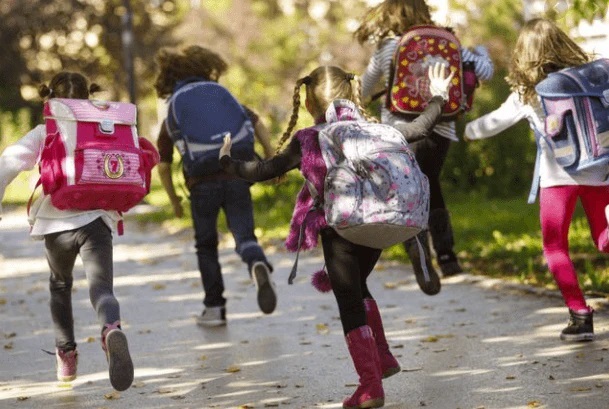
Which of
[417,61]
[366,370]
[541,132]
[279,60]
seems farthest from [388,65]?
[279,60]

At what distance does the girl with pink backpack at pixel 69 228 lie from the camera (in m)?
5.76

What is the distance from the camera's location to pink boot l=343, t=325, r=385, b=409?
520 centimetres

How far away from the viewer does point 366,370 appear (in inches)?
206

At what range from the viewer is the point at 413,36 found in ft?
25.5

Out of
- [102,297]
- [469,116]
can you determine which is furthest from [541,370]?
[469,116]

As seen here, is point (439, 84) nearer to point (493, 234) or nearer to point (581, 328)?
point (581, 328)

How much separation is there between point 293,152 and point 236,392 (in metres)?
1.30

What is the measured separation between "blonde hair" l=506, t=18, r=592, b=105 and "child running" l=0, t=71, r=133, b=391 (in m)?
2.25

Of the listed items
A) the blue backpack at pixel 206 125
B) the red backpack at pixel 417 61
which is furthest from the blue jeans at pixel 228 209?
the red backpack at pixel 417 61

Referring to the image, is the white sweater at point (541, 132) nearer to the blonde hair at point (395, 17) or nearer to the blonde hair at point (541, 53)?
the blonde hair at point (541, 53)

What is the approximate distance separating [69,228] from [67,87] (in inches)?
29.2

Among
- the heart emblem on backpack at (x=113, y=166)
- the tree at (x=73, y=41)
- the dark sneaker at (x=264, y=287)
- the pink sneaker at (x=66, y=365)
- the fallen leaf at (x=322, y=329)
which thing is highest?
the tree at (x=73, y=41)

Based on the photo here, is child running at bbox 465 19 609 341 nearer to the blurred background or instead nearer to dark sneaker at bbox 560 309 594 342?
dark sneaker at bbox 560 309 594 342

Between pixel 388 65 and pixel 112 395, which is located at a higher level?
pixel 388 65
